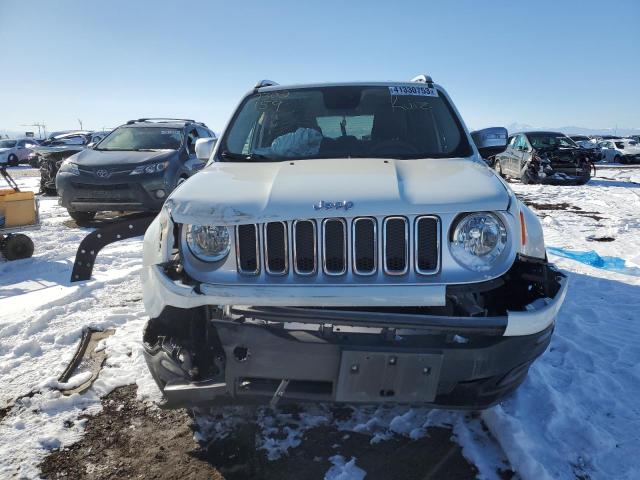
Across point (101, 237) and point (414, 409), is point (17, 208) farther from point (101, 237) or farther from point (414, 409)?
point (414, 409)

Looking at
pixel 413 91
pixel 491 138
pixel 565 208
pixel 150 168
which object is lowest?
pixel 565 208

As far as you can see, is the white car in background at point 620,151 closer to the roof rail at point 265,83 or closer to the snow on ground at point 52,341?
the roof rail at point 265,83

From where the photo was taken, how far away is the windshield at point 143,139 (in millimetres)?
8797

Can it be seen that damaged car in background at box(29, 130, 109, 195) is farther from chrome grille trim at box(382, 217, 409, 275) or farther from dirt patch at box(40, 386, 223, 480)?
chrome grille trim at box(382, 217, 409, 275)

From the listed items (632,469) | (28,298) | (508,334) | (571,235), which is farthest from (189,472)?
(571,235)

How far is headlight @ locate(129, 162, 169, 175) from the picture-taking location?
7764 mm

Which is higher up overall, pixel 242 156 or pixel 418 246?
pixel 242 156

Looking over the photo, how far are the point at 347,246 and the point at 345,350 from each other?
0.47 metres

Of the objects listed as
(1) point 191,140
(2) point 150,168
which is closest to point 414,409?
(2) point 150,168

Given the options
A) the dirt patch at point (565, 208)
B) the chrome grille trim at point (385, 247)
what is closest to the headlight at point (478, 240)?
the chrome grille trim at point (385, 247)

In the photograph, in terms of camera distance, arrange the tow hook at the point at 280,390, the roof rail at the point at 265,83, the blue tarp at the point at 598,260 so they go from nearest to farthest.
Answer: the tow hook at the point at 280,390, the roof rail at the point at 265,83, the blue tarp at the point at 598,260

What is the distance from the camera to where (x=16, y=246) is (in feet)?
19.6

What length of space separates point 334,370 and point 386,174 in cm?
109

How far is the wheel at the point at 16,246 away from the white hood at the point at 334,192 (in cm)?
442
